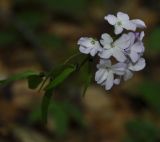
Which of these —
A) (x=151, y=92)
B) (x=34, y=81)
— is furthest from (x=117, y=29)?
(x=151, y=92)

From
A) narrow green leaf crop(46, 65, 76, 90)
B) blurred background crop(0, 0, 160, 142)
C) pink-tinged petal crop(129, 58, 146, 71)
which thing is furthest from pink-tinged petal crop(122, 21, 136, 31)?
blurred background crop(0, 0, 160, 142)

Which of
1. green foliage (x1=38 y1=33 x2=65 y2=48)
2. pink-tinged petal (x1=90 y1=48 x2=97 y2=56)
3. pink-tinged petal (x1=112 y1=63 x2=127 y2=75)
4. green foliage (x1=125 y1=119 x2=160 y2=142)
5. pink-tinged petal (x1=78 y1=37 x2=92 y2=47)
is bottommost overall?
green foliage (x1=125 y1=119 x2=160 y2=142)

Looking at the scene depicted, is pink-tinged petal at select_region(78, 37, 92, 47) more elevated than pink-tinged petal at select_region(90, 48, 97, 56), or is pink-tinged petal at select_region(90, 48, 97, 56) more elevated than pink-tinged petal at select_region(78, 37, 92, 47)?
pink-tinged petal at select_region(78, 37, 92, 47)

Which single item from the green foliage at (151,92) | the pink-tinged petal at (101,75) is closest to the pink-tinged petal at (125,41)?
the pink-tinged petal at (101,75)

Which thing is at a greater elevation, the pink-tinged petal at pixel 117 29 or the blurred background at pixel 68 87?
the pink-tinged petal at pixel 117 29

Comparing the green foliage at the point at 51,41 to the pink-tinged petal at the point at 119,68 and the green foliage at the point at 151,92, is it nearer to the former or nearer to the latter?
the green foliage at the point at 151,92

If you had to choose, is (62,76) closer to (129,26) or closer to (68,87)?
(129,26)

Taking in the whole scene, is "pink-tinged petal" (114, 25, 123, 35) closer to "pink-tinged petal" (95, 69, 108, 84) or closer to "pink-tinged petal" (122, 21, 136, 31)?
"pink-tinged petal" (122, 21, 136, 31)
